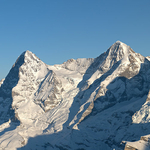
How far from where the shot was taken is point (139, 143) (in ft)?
602

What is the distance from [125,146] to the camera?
597 feet

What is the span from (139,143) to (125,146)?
7.82 meters
